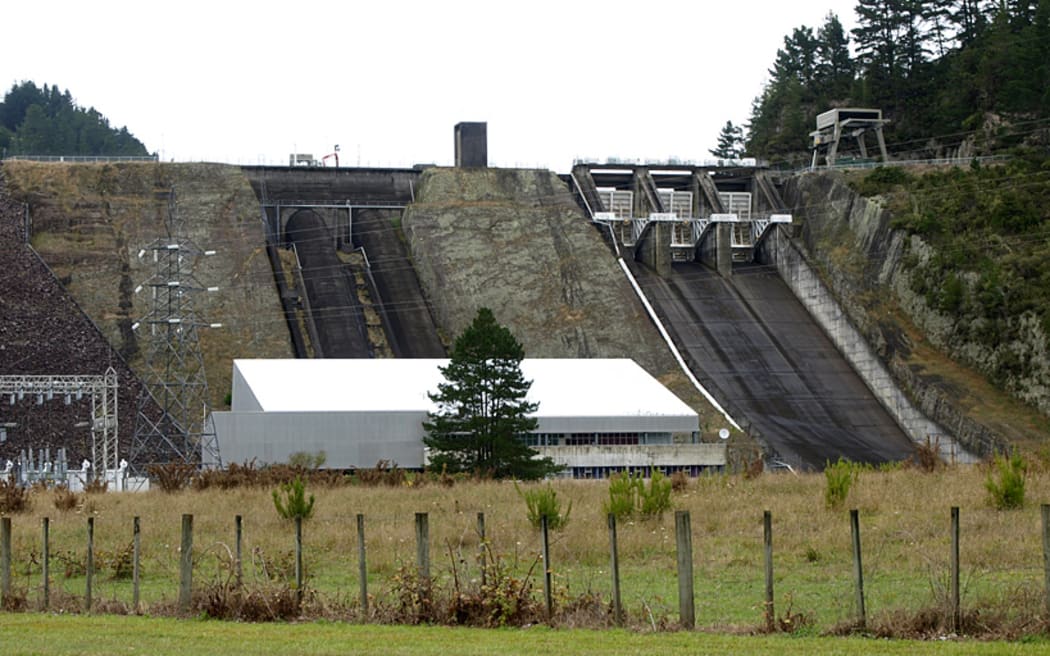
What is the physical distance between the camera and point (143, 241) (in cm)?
7481

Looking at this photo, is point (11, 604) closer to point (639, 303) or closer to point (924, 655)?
point (924, 655)

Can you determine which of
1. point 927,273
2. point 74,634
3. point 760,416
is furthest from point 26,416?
point 74,634

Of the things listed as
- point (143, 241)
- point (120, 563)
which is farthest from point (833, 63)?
point (120, 563)

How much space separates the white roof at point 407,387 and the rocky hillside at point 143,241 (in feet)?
21.1

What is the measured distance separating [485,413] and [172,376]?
22.1 meters

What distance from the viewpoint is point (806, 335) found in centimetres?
7100

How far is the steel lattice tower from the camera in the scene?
169ft

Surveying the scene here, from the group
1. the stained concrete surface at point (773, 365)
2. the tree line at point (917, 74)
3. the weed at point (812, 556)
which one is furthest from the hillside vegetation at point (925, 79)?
the weed at point (812, 556)

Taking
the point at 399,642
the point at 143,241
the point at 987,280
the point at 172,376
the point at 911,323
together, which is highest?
the point at 143,241

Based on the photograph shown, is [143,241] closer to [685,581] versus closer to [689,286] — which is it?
[689,286]

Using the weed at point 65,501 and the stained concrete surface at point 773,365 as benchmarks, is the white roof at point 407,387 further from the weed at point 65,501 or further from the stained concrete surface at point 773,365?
the weed at point 65,501

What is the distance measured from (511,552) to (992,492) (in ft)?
26.3

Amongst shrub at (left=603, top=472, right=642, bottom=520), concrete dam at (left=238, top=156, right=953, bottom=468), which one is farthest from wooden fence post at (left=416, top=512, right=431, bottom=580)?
concrete dam at (left=238, top=156, right=953, bottom=468)

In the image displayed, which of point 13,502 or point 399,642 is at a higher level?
point 13,502
